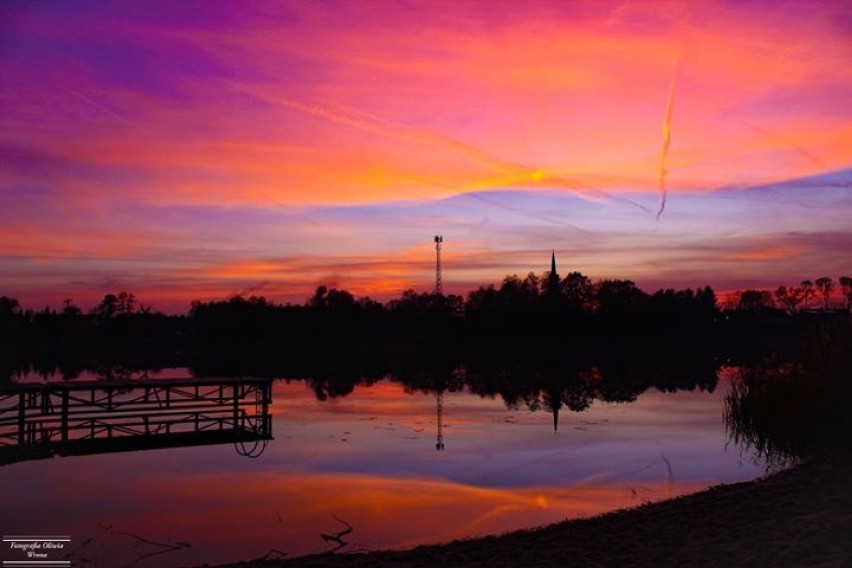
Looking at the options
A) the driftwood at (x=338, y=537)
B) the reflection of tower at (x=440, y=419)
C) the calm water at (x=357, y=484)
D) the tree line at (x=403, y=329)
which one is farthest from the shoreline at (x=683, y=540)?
the tree line at (x=403, y=329)

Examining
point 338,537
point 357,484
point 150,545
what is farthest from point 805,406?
point 150,545

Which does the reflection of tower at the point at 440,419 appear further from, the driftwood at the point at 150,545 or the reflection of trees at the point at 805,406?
the driftwood at the point at 150,545

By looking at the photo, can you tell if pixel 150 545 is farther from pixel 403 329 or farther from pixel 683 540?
pixel 403 329

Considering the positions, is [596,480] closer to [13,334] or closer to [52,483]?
[52,483]

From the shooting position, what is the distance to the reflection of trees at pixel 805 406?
2456 centimetres

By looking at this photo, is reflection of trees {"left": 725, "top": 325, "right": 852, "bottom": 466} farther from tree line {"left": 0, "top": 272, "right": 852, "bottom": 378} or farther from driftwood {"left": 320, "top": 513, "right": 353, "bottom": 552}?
tree line {"left": 0, "top": 272, "right": 852, "bottom": 378}

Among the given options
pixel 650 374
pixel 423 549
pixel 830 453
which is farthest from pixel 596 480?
pixel 650 374

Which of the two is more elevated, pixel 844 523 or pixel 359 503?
pixel 844 523

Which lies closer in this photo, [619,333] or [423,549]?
[423,549]

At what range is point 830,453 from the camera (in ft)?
73.0

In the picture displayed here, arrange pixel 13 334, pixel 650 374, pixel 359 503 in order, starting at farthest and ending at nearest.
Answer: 1. pixel 13 334
2. pixel 650 374
3. pixel 359 503

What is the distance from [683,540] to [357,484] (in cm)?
1134

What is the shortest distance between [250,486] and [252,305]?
132 metres

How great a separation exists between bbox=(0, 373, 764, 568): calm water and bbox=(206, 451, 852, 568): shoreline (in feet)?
7.11
